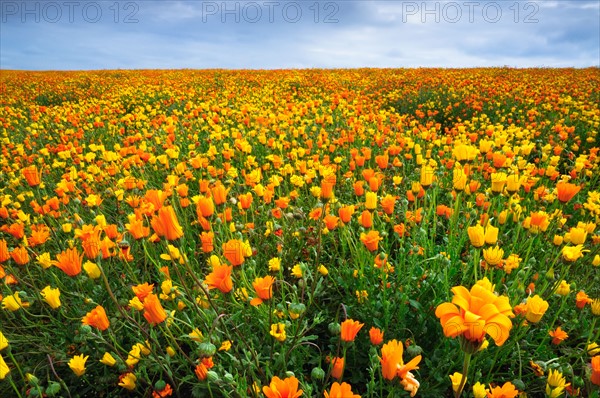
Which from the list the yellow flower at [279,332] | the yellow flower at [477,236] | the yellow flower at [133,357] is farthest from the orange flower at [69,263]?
the yellow flower at [477,236]

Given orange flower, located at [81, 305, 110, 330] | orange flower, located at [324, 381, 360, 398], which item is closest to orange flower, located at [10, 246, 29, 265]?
orange flower, located at [81, 305, 110, 330]

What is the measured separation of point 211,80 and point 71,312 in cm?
1226

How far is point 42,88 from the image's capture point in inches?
535

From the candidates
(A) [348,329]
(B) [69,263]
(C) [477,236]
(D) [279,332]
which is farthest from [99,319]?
(C) [477,236]

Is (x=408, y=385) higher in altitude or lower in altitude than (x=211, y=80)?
lower

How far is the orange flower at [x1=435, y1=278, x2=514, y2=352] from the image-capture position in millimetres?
752

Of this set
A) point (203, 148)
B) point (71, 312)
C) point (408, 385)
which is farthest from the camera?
point (203, 148)

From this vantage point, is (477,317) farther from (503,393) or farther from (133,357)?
(133,357)

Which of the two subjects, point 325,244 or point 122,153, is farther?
point 122,153

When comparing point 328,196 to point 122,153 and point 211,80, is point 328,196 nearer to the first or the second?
point 122,153

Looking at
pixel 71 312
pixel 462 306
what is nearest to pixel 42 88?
pixel 71 312

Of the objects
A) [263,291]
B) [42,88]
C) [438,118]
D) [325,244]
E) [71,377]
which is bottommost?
[71,377]

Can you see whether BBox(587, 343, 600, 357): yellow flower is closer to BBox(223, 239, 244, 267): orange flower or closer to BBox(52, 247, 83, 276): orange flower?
BBox(223, 239, 244, 267): orange flower

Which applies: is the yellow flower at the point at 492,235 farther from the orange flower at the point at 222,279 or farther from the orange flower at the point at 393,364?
the orange flower at the point at 222,279
